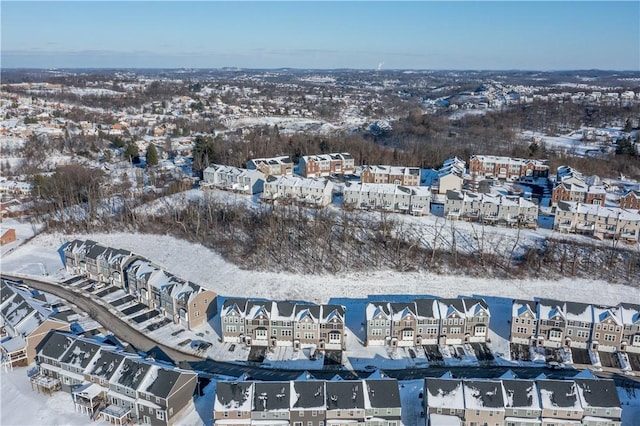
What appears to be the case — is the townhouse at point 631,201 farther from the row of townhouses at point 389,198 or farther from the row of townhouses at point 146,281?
the row of townhouses at point 146,281

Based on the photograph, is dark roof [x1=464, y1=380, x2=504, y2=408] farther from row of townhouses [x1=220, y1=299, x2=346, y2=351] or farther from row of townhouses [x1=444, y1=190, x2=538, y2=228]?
row of townhouses [x1=444, y1=190, x2=538, y2=228]

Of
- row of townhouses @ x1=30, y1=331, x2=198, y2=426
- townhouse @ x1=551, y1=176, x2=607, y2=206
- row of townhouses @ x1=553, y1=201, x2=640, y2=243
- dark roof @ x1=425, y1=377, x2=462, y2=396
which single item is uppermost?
townhouse @ x1=551, y1=176, x2=607, y2=206

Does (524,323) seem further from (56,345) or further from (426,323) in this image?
(56,345)

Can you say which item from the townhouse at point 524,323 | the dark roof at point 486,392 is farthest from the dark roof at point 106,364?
the townhouse at point 524,323

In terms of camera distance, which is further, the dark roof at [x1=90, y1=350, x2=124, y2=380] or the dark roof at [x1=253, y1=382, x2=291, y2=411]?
the dark roof at [x1=90, y1=350, x2=124, y2=380]

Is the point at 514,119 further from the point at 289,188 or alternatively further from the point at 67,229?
the point at 67,229

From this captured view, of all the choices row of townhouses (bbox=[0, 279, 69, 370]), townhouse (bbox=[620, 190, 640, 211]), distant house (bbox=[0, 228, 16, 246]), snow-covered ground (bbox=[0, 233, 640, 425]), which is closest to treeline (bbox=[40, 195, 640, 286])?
snow-covered ground (bbox=[0, 233, 640, 425])
